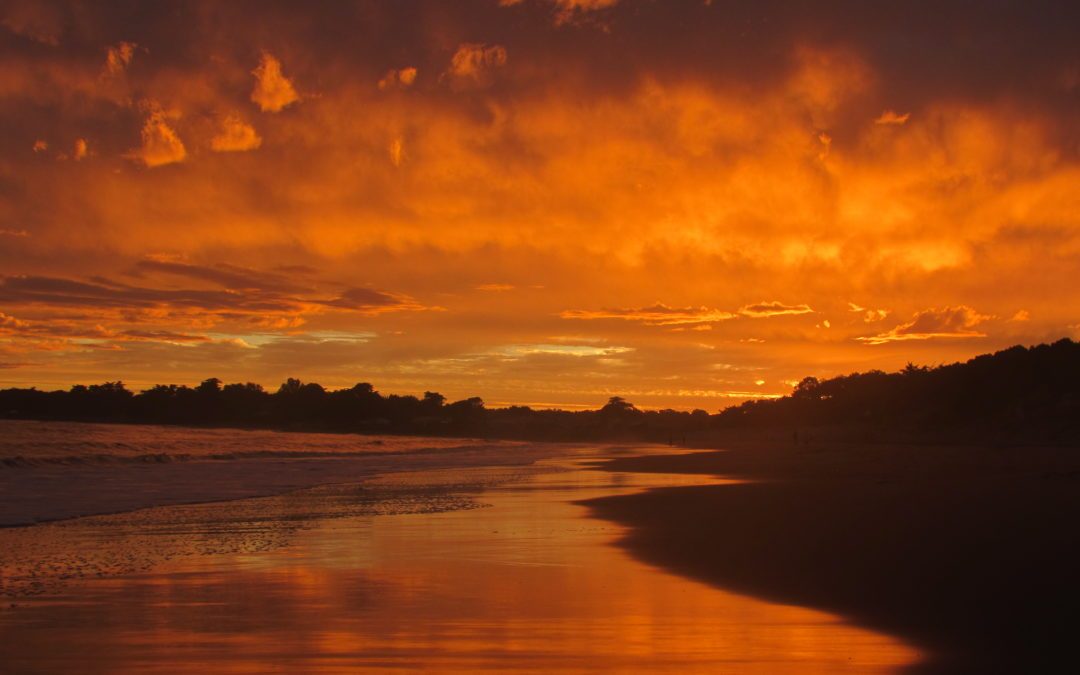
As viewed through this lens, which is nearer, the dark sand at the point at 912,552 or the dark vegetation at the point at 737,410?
the dark sand at the point at 912,552

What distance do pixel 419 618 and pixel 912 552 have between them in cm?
636

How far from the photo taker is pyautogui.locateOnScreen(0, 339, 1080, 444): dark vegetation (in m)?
50.0

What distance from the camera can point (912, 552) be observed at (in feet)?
34.5

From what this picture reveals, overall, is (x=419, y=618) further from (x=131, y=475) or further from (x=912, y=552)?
(x=131, y=475)

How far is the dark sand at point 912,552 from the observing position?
690 centimetres

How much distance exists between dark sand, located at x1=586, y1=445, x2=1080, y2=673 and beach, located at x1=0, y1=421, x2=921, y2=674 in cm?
51

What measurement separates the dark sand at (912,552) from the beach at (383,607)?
1.66ft

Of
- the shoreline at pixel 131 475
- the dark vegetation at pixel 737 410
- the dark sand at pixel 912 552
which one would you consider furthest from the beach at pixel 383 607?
the dark vegetation at pixel 737 410

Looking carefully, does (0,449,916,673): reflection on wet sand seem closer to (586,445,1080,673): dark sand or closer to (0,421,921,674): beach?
(0,421,921,674): beach

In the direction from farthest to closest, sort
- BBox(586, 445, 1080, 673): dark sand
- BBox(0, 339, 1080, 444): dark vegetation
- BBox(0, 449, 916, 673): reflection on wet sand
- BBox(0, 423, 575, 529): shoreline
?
BBox(0, 339, 1080, 444): dark vegetation < BBox(0, 423, 575, 529): shoreline < BBox(586, 445, 1080, 673): dark sand < BBox(0, 449, 916, 673): reflection on wet sand

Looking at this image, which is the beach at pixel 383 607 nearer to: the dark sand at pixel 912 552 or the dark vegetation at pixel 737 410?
the dark sand at pixel 912 552

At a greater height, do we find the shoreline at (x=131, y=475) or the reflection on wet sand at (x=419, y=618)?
the shoreline at (x=131, y=475)

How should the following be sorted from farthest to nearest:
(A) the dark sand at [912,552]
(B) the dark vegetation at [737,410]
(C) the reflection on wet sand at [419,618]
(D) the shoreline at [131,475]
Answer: (B) the dark vegetation at [737,410], (D) the shoreline at [131,475], (A) the dark sand at [912,552], (C) the reflection on wet sand at [419,618]

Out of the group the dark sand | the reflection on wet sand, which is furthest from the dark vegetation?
the reflection on wet sand
